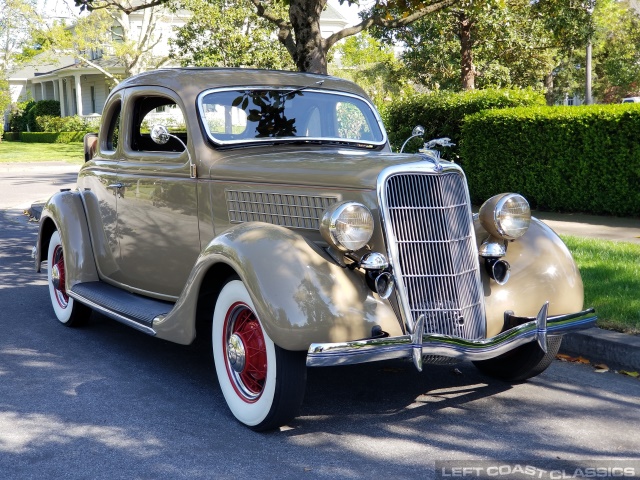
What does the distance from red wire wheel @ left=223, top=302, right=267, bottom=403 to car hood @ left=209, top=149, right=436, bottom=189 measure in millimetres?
→ 796

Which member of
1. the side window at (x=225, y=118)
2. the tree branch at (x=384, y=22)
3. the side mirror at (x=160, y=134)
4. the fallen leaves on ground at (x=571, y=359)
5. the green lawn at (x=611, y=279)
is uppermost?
the tree branch at (x=384, y=22)

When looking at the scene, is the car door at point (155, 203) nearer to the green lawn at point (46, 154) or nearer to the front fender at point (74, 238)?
the front fender at point (74, 238)

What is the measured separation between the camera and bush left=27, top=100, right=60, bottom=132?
4791 cm

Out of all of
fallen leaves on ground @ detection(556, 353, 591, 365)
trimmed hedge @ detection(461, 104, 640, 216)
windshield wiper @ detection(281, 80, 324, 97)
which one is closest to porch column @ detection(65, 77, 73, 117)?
trimmed hedge @ detection(461, 104, 640, 216)

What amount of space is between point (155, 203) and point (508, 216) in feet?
7.55

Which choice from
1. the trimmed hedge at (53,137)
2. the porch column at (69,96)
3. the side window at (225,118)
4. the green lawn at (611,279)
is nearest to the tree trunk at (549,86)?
the trimmed hedge at (53,137)

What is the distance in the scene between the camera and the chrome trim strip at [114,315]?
4.82 m

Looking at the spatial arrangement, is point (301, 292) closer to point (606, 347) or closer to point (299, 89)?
point (299, 89)

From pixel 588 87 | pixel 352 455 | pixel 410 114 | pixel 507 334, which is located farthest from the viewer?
pixel 588 87

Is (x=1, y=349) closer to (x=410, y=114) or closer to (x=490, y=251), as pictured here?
(x=490, y=251)

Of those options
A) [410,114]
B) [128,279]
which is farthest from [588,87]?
[128,279]

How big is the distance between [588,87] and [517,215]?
2807 centimetres

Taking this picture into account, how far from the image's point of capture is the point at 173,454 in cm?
374

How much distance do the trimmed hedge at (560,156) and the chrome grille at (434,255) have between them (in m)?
6.52
